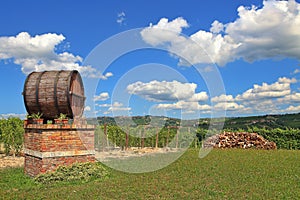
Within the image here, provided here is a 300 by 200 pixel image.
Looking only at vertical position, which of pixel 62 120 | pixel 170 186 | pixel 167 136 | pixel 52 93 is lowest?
pixel 170 186

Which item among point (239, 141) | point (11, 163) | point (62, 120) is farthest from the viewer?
point (239, 141)

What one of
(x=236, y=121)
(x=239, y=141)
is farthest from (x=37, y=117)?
(x=236, y=121)

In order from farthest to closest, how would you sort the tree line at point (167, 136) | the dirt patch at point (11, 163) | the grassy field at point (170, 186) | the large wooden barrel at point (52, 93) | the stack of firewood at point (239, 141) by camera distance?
1. the stack of firewood at point (239, 141)
2. the tree line at point (167, 136)
3. the dirt patch at point (11, 163)
4. the large wooden barrel at point (52, 93)
5. the grassy field at point (170, 186)

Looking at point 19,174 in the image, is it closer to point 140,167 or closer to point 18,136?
point 140,167

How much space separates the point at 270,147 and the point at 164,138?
8.32m

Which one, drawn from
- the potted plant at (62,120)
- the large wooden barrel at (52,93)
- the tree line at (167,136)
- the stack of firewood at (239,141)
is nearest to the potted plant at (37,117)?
the large wooden barrel at (52,93)

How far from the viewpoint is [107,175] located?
9555 mm

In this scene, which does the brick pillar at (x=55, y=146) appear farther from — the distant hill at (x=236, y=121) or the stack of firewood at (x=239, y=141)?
the stack of firewood at (x=239, y=141)

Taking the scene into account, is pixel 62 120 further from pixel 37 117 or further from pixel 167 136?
pixel 167 136

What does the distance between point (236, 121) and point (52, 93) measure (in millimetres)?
29962

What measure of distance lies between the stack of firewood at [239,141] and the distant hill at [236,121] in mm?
2255

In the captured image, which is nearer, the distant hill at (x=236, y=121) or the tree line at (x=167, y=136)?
the distant hill at (x=236, y=121)

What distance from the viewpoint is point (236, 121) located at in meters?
36.0

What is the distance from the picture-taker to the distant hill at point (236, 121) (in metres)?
20.9
